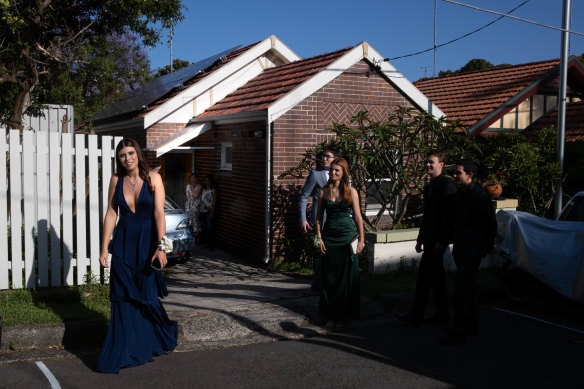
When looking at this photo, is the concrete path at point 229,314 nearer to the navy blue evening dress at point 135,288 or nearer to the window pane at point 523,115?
the navy blue evening dress at point 135,288

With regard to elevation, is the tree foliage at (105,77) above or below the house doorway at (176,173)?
above

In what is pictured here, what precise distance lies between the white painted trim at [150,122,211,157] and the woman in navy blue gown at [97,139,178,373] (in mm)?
6163

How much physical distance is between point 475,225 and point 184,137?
7441mm

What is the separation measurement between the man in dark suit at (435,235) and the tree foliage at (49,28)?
723 centimetres

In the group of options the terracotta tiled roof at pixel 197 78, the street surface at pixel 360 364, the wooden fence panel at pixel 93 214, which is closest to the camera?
the street surface at pixel 360 364

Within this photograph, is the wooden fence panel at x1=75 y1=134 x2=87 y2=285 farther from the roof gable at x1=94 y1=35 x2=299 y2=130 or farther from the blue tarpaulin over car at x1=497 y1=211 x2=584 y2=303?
the blue tarpaulin over car at x1=497 y1=211 x2=584 y2=303

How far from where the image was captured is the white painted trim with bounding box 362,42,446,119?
1112cm

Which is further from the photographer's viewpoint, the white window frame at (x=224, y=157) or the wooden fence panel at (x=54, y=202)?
the white window frame at (x=224, y=157)

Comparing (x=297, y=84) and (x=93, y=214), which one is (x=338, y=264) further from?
(x=297, y=84)

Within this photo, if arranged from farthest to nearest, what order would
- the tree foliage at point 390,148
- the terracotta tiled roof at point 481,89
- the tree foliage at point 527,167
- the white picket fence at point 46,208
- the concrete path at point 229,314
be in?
1. the terracotta tiled roof at point 481,89
2. the tree foliage at point 527,167
3. the tree foliage at point 390,148
4. the white picket fence at point 46,208
5. the concrete path at point 229,314

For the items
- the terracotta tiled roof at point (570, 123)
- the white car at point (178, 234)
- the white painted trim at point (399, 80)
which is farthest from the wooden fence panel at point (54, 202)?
the terracotta tiled roof at point (570, 123)

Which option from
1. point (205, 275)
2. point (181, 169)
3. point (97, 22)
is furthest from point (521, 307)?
point (97, 22)

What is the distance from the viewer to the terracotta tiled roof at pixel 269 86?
35.7ft

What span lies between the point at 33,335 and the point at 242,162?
6.36 m
